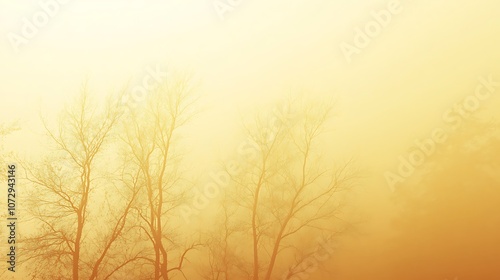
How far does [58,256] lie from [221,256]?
483 centimetres

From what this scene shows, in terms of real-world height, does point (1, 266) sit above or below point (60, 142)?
below

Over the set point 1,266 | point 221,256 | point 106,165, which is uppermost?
point 106,165

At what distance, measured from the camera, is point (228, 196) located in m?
13.3

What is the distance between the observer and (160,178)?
1172 cm

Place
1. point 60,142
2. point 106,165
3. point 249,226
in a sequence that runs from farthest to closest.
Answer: point 249,226
point 106,165
point 60,142

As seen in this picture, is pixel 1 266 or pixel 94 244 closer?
pixel 1 266

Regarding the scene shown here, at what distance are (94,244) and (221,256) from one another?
3.91m

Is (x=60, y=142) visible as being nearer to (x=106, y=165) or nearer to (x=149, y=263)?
(x=106, y=165)

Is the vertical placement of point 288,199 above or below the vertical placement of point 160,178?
below

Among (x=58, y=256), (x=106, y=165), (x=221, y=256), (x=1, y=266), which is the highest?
(x=106, y=165)

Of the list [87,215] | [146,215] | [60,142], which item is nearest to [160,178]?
[146,215]

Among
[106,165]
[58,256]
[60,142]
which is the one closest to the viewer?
[58,256]

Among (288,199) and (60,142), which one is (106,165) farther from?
(288,199)

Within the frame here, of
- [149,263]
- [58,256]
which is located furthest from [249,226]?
[58,256]
